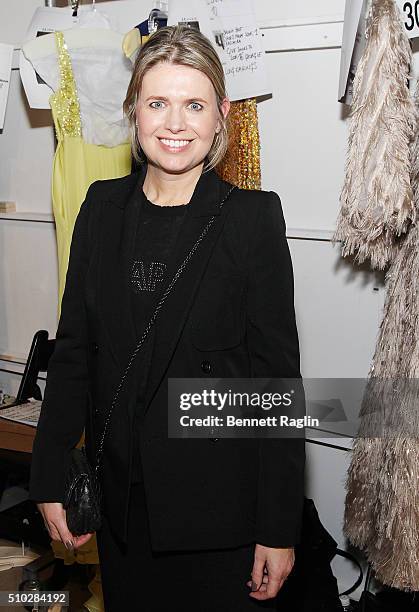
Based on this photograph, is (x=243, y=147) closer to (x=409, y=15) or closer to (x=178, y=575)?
(x=409, y=15)

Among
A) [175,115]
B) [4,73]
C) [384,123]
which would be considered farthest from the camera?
[4,73]

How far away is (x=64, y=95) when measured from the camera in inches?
70.6

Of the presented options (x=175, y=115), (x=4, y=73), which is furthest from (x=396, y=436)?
(x=4, y=73)

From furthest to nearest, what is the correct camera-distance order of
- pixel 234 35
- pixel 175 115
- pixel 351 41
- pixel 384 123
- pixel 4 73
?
pixel 4 73, pixel 234 35, pixel 351 41, pixel 384 123, pixel 175 115

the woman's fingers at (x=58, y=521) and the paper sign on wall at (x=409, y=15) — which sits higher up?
the paper sign on wall at (x=409, y=15)

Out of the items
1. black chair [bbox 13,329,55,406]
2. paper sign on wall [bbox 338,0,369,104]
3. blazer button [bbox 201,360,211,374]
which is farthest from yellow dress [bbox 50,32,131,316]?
blazer button [bbox 201,360,211,374]

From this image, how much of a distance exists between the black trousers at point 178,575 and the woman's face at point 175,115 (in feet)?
1.77

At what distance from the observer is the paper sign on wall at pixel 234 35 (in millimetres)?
1729

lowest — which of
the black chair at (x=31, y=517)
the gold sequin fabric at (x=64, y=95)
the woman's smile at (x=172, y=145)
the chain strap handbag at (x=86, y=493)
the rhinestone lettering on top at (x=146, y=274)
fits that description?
the black chair at (x=31, y=517)

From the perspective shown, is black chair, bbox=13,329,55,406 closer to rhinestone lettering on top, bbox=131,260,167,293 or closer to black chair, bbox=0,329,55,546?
black chair, bbox=0,329,55,546

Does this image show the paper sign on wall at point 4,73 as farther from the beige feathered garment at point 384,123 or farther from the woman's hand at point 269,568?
the woman's hand at point 269,568

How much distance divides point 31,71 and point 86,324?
2.96ft

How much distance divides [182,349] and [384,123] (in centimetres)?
59

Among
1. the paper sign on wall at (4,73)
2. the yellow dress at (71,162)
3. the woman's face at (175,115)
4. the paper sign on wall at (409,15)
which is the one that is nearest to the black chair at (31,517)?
the yellow dress at (71,162)
